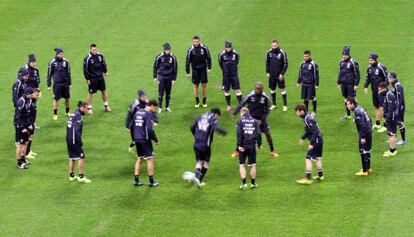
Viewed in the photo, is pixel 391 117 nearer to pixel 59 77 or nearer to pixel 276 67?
pixel 276 67


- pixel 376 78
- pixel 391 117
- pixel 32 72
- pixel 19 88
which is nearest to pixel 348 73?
pixel 376 78

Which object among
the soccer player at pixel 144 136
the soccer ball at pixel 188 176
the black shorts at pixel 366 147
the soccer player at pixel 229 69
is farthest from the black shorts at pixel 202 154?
the soccer player at pixel 229 69

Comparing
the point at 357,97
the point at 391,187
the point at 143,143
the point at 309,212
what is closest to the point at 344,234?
the point at 309,212

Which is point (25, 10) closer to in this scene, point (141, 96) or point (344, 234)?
point (141, 96)

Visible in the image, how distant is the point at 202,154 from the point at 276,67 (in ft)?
26.2

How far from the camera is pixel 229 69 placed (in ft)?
119

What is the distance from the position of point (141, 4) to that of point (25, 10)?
6117mm

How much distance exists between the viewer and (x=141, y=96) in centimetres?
3092

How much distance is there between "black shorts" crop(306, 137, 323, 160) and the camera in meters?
29.3

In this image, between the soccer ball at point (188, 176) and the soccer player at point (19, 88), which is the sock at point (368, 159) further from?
the soccer player at point (19, 88)

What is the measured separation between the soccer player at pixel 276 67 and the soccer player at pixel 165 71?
12.2ft

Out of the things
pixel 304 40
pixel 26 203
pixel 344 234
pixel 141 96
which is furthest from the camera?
pixel 304 40

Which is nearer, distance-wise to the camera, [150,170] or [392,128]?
[150,170]

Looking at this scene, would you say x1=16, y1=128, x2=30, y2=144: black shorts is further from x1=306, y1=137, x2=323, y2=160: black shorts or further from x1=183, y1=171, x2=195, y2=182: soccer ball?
x1=306, y1=137, x2=323, y2=160: black shorts
